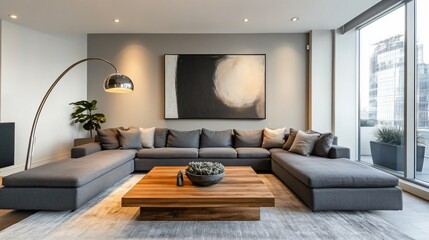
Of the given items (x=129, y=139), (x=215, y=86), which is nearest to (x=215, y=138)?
(x=215, y=86)

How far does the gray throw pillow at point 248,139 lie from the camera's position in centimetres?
517

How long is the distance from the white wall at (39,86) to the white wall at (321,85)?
16.9 feet

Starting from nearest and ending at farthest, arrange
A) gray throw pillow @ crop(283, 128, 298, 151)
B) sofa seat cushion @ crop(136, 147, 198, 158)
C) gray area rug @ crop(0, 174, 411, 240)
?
gray area rug @ crop(0, 174, 411, 240) → sofa seat cushion @ crop(136, 147, 198, 158) → gray throw pillow @ crop(283, 128, 298, 151)

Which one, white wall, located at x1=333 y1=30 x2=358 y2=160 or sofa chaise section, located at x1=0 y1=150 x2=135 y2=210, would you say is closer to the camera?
sofa chaise section, located at x1=0 y1=150 x2=135 y2=210

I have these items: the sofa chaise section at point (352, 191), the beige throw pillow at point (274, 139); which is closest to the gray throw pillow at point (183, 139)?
the beige throw pillow at point (274, 139)

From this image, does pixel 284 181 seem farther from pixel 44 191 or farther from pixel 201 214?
pixel 44 191

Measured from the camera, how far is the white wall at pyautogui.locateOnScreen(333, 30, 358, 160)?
5.30 metres

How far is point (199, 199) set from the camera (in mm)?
2381

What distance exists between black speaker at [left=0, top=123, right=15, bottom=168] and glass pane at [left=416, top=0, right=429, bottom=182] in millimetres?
6624

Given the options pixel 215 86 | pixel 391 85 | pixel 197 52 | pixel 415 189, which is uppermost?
pixel 197 52

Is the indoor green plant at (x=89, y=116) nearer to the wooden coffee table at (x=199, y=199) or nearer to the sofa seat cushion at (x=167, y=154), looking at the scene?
the sofa seat cushion at (x=167, y=154)

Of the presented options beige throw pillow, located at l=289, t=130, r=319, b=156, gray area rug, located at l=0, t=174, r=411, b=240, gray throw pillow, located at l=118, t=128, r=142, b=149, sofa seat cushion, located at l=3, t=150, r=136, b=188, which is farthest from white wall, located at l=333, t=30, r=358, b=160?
sofa seat cushion, located at l=3, t=150, r=136, b=188

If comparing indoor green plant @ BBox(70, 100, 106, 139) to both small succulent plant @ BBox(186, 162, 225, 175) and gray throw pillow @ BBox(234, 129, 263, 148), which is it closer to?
gray throw pillow @ BBox(234, 129, 263, 148)

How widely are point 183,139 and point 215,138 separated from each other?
66cm
